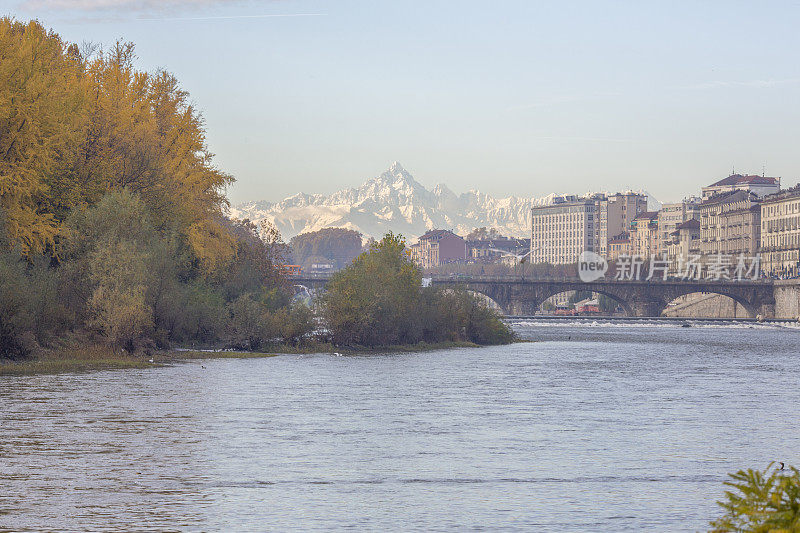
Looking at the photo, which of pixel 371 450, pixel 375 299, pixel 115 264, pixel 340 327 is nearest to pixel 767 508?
pixel 371 450

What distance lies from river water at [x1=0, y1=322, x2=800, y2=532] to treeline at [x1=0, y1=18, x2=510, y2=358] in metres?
7.23

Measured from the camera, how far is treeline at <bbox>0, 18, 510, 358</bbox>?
194 ft

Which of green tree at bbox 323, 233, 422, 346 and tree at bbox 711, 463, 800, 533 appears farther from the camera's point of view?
green tree at bbox 323, 233, 422, 346

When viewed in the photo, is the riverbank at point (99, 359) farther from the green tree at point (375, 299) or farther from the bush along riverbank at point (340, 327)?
the green tree at point (375, 299)

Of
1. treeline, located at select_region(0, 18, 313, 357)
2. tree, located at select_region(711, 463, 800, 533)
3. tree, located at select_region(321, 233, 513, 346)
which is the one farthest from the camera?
tree, located at select_region(321, 233, 513, 346)

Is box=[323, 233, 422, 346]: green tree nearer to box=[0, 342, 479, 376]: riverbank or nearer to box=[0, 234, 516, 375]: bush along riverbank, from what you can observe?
box=[0, 234, 516, 375]: bush along riverbank

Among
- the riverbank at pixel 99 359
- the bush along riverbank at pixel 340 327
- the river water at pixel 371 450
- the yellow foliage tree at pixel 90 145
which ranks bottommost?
the river water at pixel 371 450

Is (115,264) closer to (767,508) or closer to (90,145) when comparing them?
(90,145)

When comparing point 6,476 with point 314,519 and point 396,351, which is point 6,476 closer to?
point 314,519

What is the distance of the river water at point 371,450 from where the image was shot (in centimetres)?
2172

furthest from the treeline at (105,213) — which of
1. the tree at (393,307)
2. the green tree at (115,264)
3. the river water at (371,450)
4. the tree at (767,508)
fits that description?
the tree at (767,508)

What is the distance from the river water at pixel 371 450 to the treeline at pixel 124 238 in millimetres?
7226

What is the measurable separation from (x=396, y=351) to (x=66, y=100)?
33.1 metres

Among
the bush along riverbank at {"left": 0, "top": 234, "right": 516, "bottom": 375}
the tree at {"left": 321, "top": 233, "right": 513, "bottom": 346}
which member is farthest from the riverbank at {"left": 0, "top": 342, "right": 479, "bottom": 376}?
the tree at {"left": 321, "top": 233, "right": 513, "bottom": 346}
